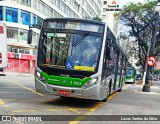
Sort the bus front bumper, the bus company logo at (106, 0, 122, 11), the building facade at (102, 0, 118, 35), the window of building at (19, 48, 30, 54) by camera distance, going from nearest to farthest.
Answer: the bus front bumper < the window of building at (19, 48, 30, 54) < the building facade at (102, 0, 118, 35) < the bus company logo at (106, 0, 122, 11)

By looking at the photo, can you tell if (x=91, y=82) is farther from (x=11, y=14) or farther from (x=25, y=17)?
(x=25, y=17)

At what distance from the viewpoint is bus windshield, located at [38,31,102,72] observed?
33.8 feet

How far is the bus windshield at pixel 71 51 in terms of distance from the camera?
10297mm

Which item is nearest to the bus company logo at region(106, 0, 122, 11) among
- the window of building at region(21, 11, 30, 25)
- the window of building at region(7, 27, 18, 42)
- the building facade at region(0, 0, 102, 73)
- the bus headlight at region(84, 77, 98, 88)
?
the building facade at region(0, 0, 102, 73)

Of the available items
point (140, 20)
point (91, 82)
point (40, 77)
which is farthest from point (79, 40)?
point (140, 20)

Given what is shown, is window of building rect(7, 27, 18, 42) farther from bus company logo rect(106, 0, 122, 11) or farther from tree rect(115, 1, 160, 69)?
bus company logo rect(106, 0, 122, 11)

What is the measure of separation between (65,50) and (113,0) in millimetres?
115522

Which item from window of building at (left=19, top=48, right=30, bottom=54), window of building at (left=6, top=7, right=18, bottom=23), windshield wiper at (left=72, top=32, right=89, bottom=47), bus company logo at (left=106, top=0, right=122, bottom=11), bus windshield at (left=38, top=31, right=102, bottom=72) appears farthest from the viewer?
bus company logo at (left=106, top=0, right=122, bottom=11)

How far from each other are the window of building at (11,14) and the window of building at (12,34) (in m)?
1.36

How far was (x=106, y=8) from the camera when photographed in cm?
11781

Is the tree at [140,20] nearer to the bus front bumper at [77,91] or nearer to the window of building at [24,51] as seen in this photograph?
the window of building at [24,51]

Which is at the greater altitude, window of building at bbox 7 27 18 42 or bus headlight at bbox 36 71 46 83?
window of building at bbox 7 27 18 42

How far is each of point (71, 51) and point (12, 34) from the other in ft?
123

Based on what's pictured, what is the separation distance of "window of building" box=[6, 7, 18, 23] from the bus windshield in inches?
1441
